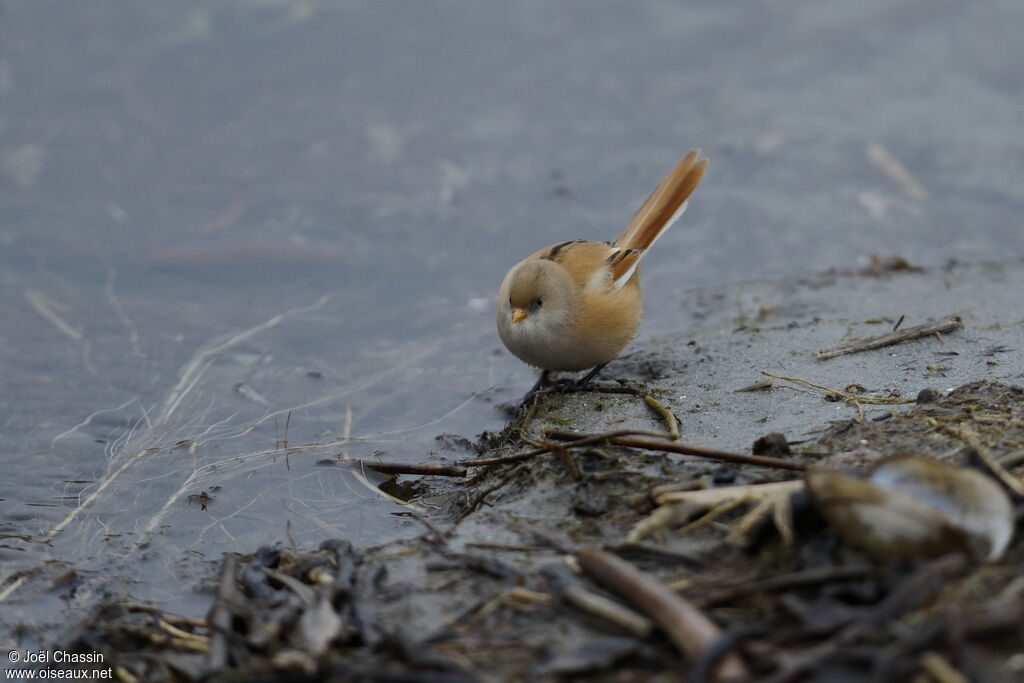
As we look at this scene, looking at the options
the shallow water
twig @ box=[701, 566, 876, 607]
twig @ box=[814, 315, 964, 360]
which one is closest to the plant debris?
twig @ box=[701, 566, 876, 607]

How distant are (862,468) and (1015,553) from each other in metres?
0.73

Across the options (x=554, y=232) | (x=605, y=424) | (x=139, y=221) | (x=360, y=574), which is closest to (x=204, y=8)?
(x=139, y=221)

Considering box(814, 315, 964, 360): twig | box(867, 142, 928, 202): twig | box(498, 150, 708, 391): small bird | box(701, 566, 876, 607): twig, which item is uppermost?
box(867, 142, 928, 202): twig

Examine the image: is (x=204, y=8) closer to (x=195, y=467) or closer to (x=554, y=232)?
(x=554, y=232)

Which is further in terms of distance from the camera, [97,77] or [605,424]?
[97,77]

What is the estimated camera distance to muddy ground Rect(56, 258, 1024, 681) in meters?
2.46

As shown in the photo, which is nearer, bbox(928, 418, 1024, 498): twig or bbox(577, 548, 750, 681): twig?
bbox(577, 548, 750, 681): twig

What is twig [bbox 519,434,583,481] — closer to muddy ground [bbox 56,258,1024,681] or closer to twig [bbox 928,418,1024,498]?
muddy ground [bbox 56,258,1024,681]

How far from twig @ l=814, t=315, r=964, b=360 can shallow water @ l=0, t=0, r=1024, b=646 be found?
1477 mm

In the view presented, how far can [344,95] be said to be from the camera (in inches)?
368

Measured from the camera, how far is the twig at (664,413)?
4.36 meters

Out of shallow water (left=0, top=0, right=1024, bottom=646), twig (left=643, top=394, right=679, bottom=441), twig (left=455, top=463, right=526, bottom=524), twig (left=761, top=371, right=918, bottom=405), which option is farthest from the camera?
shallow water (left=0, top=0, right=1024, bottom=646)
